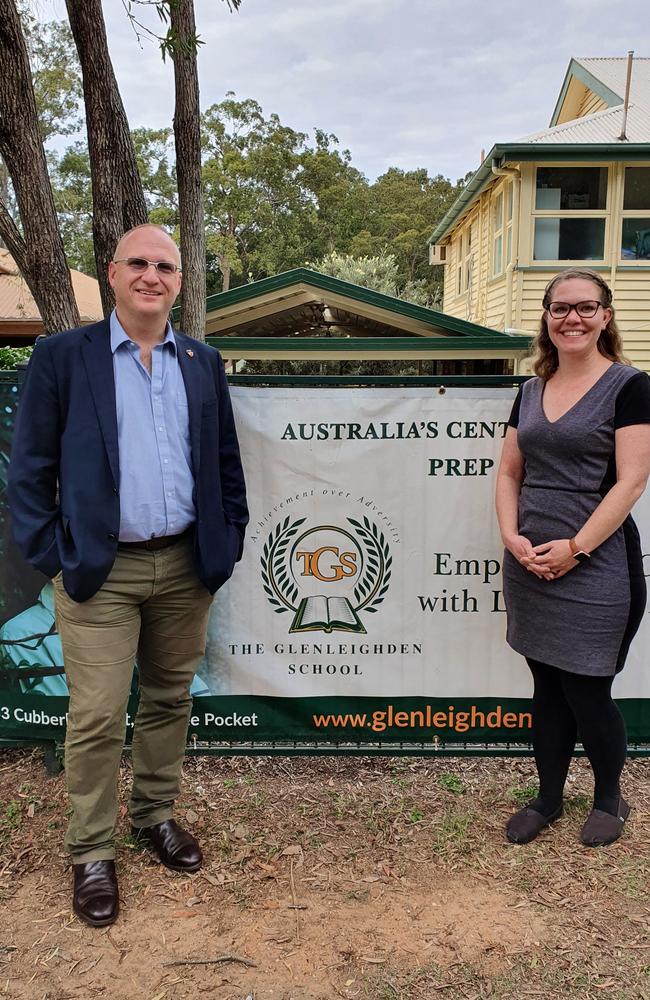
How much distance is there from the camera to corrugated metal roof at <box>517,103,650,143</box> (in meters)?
13.1

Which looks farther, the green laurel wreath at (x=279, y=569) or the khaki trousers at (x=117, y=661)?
the green laurel wreath at (x=279, y=569)

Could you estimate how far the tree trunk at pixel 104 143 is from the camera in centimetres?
374

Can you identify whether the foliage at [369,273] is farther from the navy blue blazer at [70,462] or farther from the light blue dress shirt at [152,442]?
the navy blue blazer at [70,462]

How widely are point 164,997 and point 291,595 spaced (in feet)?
4.98

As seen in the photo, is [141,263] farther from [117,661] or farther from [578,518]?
[578,518]

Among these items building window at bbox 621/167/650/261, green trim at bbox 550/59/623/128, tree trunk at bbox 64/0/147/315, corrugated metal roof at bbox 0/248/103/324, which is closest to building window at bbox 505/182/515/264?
building window at bbox 621/167/650/261

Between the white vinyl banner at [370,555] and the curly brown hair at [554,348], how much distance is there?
0.34 metres

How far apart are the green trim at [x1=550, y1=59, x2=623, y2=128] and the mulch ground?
1533 cm

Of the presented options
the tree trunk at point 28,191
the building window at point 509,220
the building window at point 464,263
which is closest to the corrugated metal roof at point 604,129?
the building window at point 509,220

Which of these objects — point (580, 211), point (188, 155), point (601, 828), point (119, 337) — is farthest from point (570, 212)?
point (119, 337)

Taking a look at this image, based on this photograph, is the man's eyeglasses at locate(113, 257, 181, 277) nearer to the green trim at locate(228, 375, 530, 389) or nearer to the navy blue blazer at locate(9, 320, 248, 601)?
the navy blue blazer at locate(9, 320, 248, 601)

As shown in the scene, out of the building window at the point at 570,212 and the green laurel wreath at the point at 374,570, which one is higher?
the building window at the point at 570,212

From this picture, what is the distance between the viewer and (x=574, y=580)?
9.07 ft

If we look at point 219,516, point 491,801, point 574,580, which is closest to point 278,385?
point 219,516
